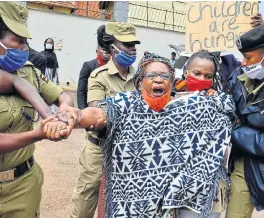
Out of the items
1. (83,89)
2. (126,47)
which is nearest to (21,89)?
(126,47)

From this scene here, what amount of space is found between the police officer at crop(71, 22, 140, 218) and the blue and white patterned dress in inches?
44.6

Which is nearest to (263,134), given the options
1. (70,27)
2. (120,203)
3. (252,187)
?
(252,187)

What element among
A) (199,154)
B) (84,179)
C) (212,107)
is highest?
(212,107)

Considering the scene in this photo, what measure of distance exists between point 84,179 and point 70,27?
12689 millimetres

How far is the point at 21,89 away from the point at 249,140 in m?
1.49

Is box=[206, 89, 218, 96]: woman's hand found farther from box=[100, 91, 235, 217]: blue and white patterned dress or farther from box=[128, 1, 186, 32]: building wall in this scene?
box=[128, 1, 186, 32]: building wall

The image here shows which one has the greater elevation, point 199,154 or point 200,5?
point 200,5

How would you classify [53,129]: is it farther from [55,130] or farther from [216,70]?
[216,70]

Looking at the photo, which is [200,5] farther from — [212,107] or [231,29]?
[212,107]

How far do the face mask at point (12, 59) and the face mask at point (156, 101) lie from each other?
740 mm

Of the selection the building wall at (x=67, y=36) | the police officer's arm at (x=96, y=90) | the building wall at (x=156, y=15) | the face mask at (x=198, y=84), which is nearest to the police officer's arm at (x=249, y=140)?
the face mask at (x=198, y=84)

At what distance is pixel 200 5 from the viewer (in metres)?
4.32

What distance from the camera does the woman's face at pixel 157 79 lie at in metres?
2.53

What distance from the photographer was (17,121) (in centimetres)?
251
